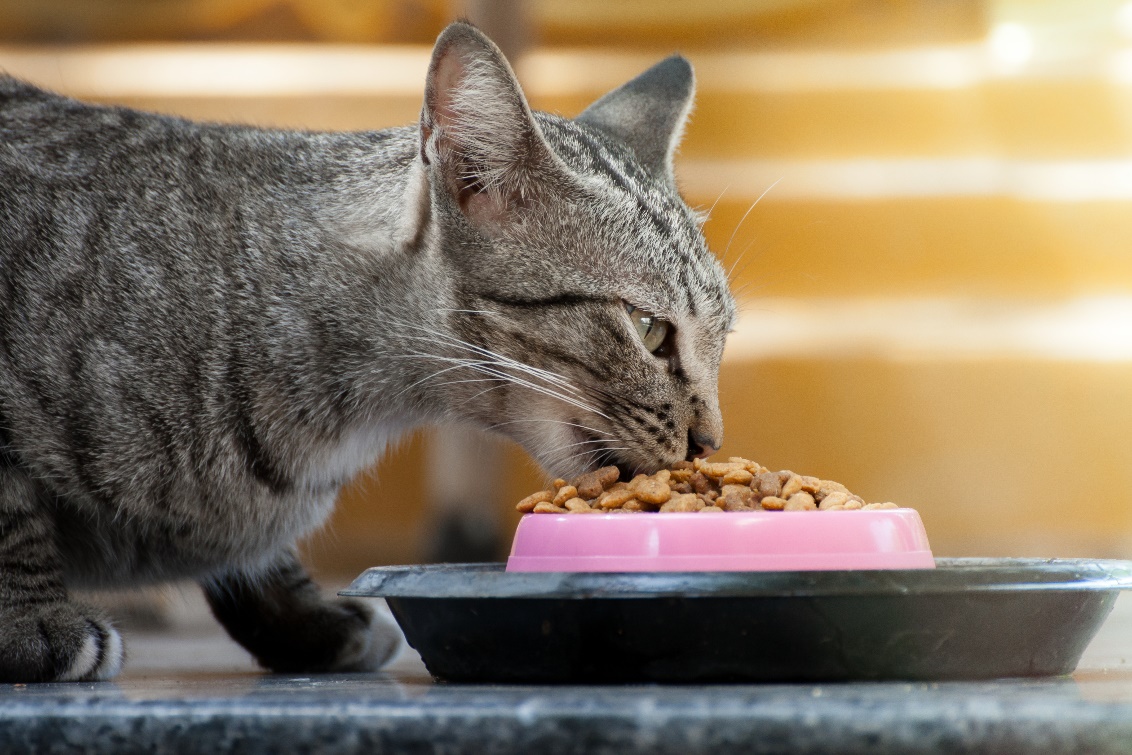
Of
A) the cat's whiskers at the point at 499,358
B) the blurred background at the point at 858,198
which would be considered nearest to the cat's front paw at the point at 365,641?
the cat's whiskers at the point at 499,358

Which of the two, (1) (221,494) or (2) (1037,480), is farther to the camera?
(2) (1037,480)

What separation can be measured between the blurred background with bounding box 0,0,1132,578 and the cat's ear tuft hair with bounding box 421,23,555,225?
1374 millimetres

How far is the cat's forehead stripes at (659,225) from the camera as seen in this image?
1.24 m

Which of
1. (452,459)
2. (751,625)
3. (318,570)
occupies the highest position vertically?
(751,625)

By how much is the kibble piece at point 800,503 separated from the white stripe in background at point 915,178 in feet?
5.35

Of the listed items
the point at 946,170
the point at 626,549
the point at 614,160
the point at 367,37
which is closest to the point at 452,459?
the point at 367,37

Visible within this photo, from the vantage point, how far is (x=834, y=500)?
102cm

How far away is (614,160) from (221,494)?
1.86ft

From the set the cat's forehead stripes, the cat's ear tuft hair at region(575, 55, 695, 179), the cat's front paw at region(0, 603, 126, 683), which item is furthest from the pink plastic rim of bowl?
the cat's ear tuft hair at region(575, 55, 695, 179)

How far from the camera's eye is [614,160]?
1.36 metres

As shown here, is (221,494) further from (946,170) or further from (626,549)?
(946,170)

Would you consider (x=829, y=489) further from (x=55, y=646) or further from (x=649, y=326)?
(x=55, y=646)

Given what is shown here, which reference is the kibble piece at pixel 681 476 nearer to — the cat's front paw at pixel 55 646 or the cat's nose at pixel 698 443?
the cat's nose at pixel 698 443

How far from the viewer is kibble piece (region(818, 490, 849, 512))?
1008mm
